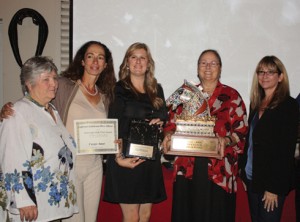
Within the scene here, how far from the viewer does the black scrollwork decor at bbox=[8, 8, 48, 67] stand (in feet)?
13.8

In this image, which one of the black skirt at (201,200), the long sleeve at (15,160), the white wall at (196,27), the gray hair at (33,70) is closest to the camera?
the long sleeve at (15,160)

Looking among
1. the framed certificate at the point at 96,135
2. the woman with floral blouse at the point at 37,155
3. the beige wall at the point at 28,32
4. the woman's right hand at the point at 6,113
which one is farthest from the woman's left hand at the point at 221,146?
the beige wall at the point at 28,32

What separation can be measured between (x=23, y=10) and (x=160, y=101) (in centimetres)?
256

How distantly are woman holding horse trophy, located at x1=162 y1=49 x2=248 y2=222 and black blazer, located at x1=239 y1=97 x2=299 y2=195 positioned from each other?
0.19 meters

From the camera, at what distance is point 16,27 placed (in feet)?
14.0

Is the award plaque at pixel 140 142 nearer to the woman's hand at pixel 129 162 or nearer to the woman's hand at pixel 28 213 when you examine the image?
the woman's hand at pixel 129 162

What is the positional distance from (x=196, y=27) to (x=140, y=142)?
7.13ft

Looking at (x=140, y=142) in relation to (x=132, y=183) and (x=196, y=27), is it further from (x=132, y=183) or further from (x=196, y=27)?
(x=196, y=27)

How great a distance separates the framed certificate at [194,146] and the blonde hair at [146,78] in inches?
13.1

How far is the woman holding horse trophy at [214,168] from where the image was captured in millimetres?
2520

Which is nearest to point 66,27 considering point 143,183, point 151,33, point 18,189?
point 151,33

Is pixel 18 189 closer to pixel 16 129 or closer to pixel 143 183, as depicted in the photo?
pixel 16 129

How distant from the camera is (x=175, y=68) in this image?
4.17 metres

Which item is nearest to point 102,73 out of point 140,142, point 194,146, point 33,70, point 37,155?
point 140,142
